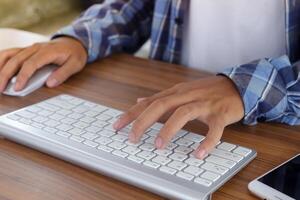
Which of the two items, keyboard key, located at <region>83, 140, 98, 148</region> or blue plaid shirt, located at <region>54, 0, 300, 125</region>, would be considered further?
blue plaid shirt, located at <region>54, 0, 300, 125</region>

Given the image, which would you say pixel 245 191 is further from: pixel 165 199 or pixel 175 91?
pixel 175 91

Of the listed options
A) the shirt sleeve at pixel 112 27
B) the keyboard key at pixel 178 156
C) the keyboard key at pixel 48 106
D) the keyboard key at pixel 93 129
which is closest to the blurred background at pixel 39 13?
the shirt sleeve at pixel 112 27

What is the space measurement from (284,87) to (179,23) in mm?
394

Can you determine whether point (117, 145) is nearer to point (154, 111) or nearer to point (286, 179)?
point (154, 111)

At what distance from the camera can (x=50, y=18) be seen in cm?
229

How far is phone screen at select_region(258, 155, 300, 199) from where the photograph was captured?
1.87 feet

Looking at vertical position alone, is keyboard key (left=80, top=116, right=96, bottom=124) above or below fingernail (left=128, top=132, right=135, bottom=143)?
below

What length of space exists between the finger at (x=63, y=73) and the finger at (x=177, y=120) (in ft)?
0.96

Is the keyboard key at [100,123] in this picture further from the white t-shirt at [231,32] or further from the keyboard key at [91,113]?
the white t-shirt at [231,32]

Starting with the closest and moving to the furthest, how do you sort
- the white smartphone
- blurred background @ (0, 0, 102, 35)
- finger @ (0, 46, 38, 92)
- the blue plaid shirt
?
the white smartphone
the blue plaid shirt
finger @ (0, 46, 38, 92)
blurred background @ (0, 0, 102, 35)

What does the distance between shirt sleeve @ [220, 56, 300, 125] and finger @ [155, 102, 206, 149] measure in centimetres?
9

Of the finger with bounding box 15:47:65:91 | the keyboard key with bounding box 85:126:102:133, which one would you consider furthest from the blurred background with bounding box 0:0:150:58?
the keyboard key with bounding box 85:126:102:133

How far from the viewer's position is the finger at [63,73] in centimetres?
90

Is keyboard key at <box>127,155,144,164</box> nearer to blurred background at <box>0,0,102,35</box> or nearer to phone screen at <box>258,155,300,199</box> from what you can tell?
phone screen at <box>258,155,300,199</box>
